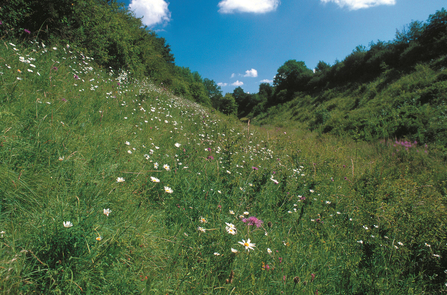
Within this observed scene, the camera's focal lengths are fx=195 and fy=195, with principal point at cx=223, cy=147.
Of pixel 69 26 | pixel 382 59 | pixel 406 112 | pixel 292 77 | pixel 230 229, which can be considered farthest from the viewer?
pixel 292 77

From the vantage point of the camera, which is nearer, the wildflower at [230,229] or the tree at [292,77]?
the wildflower at [230,229]

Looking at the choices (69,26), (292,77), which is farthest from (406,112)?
(292,77)

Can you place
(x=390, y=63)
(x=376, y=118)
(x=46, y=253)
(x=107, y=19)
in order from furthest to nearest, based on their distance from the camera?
(x=390, y=63) < (x=376, y=118) < (x=107, y=19) < (x=46, y=253)

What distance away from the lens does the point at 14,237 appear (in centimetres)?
108

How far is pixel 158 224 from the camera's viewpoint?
176 centimetres

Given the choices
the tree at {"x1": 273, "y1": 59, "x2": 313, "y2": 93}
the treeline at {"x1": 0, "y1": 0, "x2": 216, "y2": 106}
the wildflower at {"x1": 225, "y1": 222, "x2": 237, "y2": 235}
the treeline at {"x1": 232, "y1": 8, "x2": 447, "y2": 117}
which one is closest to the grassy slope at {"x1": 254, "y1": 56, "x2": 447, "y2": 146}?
the treeline at {"x1": 232, "y1": 8, "x2": 447, "y2": 117}

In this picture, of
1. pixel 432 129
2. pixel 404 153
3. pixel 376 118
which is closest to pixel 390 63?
pixel 376 118

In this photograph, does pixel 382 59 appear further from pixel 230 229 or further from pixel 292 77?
pixel 230 229

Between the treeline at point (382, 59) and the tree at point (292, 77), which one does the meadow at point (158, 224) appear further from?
the tree at point (292, 77)

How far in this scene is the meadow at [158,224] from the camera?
1.12 m

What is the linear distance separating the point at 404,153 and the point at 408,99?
598 cm

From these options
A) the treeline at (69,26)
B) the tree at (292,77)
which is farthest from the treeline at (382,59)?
the treeline at (69,26)

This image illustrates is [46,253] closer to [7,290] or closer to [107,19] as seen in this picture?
[7,290]

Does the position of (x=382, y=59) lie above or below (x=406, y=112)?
above
